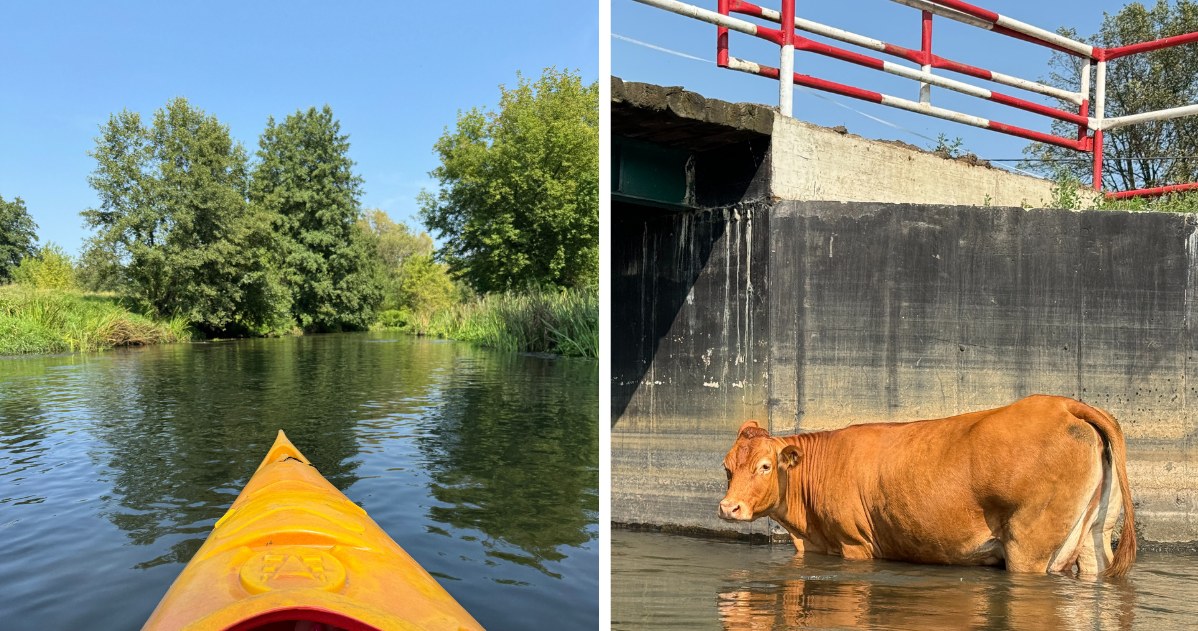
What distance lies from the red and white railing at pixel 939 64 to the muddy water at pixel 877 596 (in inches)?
125

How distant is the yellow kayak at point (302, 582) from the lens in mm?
2010

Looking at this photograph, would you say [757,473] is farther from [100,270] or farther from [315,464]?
[100,270]

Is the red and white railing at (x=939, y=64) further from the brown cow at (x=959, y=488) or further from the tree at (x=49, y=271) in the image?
the tree at (x=49, y=271)

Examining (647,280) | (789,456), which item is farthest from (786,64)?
(789,456)

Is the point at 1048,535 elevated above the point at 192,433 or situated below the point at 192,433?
above

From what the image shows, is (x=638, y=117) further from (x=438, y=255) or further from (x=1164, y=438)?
(x=438, y=255)

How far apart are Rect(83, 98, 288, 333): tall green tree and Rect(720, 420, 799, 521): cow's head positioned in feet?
105

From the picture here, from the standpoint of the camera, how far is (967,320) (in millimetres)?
5863

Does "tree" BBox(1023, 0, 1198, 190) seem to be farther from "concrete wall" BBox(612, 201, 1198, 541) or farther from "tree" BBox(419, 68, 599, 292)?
"tree" BBox(419, 68, 599, 292)

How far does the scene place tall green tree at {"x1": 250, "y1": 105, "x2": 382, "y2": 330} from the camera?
42.9 metres

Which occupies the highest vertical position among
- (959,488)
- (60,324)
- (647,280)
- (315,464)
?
(647,280)

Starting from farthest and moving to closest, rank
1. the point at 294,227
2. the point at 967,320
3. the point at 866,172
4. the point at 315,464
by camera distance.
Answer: the point at 294,227 < the point at 315,464 < the point at 866,172 < the point at 967,320

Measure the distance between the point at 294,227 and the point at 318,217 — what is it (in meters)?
1.32

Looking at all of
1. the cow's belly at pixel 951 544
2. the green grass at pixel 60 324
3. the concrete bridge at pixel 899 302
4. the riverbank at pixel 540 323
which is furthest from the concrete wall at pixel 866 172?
the green grass at pixel 60 324
